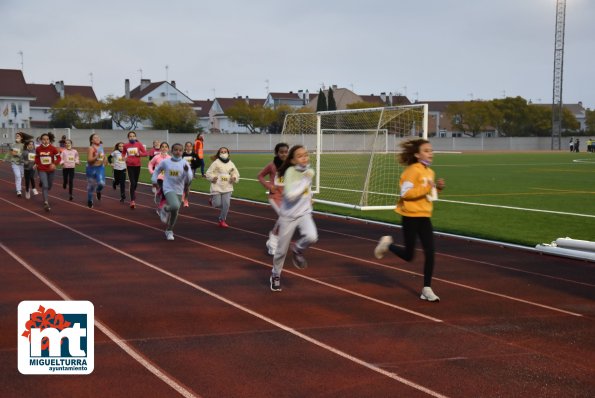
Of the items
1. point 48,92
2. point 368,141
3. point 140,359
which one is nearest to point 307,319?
point 140,359

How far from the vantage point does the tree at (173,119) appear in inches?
3455

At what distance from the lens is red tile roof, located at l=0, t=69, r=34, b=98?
100m

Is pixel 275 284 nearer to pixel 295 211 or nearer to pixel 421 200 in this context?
pixel 295 211

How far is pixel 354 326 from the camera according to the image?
23.8 ft

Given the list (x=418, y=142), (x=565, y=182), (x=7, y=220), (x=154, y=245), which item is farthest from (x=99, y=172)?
(x=565, y=182)

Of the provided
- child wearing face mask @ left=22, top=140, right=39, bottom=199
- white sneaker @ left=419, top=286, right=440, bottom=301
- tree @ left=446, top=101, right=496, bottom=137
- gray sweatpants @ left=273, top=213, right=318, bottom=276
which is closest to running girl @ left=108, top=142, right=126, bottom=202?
child wearing face mask @ left=22, top=140, right=39, bottom=199

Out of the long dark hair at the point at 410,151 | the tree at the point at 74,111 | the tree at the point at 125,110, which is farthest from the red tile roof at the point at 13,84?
the long dark hair at the point at 410,151

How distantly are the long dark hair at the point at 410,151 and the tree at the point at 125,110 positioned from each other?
3316 inches

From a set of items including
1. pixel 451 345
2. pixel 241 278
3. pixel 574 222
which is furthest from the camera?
pixel 574 222

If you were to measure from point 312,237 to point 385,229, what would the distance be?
20.8 feet

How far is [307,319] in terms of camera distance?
7.50m

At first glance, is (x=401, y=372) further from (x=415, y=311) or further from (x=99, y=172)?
(x=99, y=172)

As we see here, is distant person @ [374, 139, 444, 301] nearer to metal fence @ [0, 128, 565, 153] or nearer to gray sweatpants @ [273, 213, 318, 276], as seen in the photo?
gray sweatpants @ [273, 213, 318, 276]

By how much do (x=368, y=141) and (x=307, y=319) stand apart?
68.3 feet
